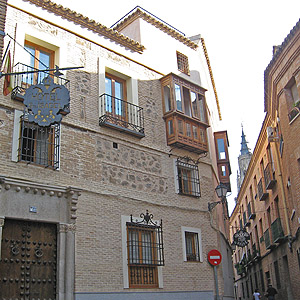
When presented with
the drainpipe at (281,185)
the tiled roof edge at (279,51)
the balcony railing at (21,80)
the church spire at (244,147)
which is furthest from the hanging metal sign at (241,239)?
the church spire at (244,147)

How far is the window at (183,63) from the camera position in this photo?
17.7 meters

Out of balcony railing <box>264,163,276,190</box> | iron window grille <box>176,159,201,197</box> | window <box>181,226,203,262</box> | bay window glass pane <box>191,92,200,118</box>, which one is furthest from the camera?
balcony railing <box>264,163,276,190</box>

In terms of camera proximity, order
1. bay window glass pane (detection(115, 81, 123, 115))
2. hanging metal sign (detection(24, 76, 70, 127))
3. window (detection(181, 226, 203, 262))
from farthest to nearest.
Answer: window (detection(181, 226, 203, 262))
bay window glass pane (detection(115, 81, 123, 115))
hanging metal sign (detection(24, 76, 70, 127))

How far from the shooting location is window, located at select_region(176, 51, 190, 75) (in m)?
17.7

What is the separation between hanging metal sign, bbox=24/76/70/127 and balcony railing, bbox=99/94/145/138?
320 centimetres

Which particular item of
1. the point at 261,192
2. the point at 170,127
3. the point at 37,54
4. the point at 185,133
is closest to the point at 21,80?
the point at 37,54

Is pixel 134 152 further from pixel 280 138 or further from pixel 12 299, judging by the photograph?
pixel 280 138

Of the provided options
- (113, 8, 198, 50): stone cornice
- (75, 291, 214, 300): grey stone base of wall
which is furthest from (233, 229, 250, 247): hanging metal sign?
(113, 8, 198, 50): stone cornice

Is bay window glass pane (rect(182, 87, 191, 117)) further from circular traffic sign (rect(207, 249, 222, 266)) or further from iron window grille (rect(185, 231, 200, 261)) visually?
circular traffic sign (rect(207, 249, 222, 266))

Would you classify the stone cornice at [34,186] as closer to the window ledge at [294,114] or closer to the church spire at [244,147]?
the window ledge at [294,114]

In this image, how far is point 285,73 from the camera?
673 inches

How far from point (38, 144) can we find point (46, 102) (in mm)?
2109

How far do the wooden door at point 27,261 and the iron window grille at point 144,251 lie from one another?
252 cm

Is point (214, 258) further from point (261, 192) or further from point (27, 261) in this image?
point (261, 192)
